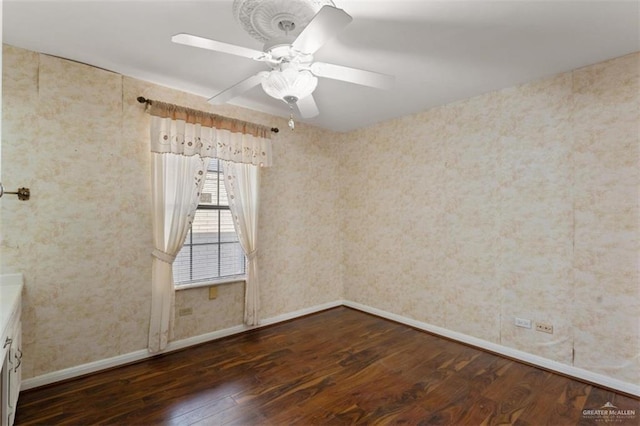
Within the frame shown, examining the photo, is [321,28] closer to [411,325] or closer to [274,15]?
[274,15]

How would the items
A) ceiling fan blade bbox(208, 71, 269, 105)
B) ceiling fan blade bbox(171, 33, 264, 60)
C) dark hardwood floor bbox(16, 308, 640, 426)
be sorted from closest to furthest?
ceiling fan blade bbox(171, 33, 264, 60), ceiling fan blade bbox(208, 71, 269, 105), dark hardwood floor bbox(16, 308, 640, 426)

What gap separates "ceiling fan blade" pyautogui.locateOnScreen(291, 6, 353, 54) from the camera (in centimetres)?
120

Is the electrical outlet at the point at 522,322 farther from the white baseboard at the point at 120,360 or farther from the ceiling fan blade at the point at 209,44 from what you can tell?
the ceiling fan blade at the point at 209,44

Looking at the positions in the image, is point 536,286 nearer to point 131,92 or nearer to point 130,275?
point 130,275

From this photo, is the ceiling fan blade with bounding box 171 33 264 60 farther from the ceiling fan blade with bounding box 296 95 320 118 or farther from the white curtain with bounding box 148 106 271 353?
the white curtain with bounding box 148 106 271 353

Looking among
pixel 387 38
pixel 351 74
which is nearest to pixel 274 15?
pixel 351 74

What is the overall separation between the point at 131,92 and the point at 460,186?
10.8 ft

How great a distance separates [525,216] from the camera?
9.00ft

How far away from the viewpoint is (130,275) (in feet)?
8.82

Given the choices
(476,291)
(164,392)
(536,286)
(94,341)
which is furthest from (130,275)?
(536,286)

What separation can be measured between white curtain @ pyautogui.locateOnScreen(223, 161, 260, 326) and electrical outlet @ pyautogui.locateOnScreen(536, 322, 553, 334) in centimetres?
273

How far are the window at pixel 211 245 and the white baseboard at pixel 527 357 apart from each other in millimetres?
2051

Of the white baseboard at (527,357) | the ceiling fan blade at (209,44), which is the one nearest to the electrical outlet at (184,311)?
the white baseboard at (527,357)

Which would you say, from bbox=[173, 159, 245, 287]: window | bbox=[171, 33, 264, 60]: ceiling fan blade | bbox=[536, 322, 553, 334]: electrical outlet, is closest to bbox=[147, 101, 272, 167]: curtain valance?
bbox=[173, 159, 245, 287]: window
